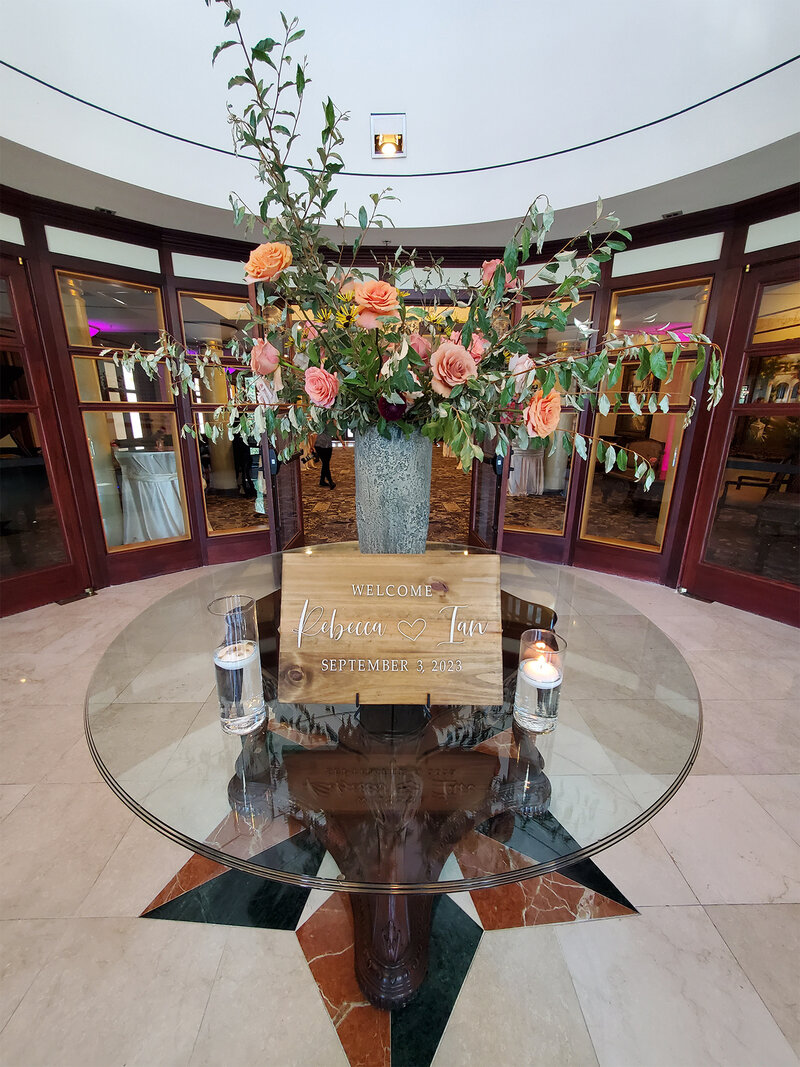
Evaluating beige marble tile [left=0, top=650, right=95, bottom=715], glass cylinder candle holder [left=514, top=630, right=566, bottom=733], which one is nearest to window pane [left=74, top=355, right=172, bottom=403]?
beige marble tile [left=0, top=650, right=95, bottom=715]

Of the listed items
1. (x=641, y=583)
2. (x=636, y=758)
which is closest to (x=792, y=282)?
(x=641, y=583)

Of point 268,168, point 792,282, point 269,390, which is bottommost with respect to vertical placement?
point 269,390

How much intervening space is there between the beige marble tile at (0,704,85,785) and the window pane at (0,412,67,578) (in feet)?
4.64

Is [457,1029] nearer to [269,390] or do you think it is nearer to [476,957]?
[476,957]

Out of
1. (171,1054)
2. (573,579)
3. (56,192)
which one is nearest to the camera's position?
(171,1054)

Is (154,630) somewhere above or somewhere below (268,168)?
below

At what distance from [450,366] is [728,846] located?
5.71 feet

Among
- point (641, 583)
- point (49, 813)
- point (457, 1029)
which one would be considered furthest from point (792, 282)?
point (49, 813)

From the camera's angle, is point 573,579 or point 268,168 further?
point 573,579

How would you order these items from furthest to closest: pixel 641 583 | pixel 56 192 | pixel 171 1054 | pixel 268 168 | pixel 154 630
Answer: pixel 641 583 < pixel 56 192 < pixel 154 630 < pixel 171 1054 < pixel 268 168

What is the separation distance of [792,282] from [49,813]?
4.49 meters

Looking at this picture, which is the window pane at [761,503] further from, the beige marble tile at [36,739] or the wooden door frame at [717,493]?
the beige marble tile at [36,739]

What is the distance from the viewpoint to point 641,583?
11.3 feet

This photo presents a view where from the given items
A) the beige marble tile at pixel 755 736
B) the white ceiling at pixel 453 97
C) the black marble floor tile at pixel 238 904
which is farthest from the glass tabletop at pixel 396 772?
the white ceiling at pixel 453 97
